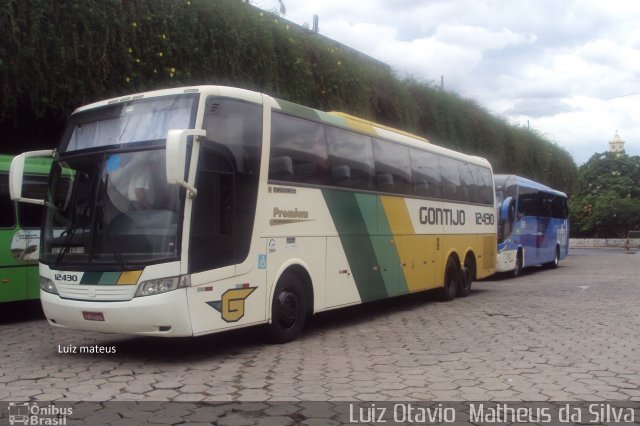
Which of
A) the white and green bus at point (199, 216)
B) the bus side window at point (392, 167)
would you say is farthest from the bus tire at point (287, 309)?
the bus side window at point (392, 167)

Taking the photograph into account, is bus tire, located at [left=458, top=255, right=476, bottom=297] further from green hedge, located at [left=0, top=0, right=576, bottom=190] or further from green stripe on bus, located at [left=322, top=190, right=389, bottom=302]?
green hedge, located at [left=0, top=0, right=576, bottom=190]

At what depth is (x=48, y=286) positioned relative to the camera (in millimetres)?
8086

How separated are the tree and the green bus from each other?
5598cm

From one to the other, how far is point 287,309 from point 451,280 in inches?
274

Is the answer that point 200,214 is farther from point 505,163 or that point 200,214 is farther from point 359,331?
point 505,163

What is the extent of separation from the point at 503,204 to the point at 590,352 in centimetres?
1336

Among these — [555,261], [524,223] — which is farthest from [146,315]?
[555,261]

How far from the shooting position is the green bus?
10.9 meters

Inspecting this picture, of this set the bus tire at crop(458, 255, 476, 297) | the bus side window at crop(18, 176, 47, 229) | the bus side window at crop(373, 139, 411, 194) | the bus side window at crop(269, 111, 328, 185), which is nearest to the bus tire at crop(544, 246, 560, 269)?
the bus tire at crop(458, 255, 476, 297)

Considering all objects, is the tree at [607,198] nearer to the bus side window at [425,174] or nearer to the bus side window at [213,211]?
the bus side window at [425,174]

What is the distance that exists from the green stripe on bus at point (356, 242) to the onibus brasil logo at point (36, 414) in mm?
5196

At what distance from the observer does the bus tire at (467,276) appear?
15.5 metres

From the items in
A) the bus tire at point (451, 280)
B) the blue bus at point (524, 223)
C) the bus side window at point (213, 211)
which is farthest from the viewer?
the blue bus at point (524, 223)

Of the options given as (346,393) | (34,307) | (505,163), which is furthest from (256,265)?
(505,163)
